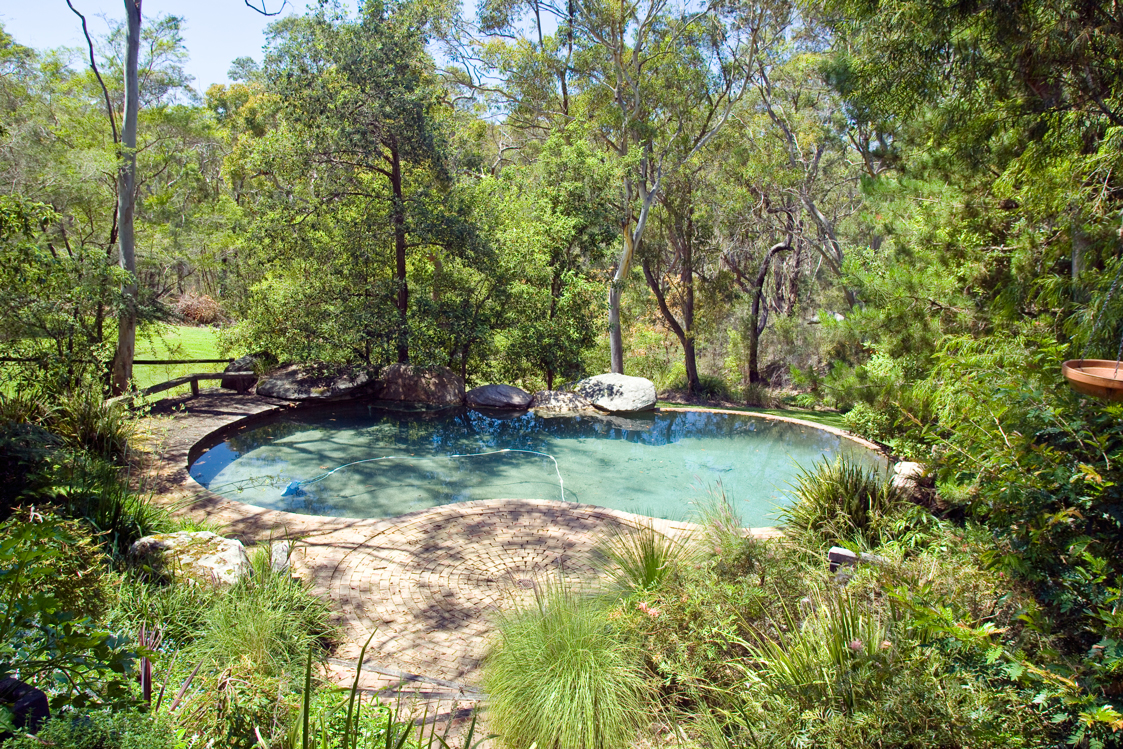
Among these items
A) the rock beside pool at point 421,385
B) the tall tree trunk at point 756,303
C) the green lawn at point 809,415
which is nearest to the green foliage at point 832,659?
the green lawn at point 809,415

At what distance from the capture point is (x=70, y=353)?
7.60 m

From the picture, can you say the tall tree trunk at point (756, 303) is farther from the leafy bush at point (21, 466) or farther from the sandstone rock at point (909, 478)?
the leafy bush at point (21, 466)

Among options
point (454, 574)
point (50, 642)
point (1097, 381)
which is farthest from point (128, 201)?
point (1097, 381)

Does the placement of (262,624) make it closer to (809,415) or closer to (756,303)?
(809,415)

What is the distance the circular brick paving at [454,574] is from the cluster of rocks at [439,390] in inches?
193

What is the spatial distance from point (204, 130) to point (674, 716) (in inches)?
585

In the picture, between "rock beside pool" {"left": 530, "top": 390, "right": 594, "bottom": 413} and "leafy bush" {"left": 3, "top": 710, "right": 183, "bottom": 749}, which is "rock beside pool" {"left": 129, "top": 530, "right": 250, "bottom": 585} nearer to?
"leafy bush" {"left": 3, "top": 710, "right": 183, "bottom": 749}

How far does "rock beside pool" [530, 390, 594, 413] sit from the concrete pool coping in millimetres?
4794

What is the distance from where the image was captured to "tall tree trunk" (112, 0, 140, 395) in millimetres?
7969

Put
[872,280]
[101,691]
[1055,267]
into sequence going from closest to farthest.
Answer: [101,691]
[1055,267]
[872,280]

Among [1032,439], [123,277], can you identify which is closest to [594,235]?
[123,277]

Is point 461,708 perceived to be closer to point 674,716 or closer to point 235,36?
point 674,716

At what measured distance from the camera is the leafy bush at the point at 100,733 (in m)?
1.62

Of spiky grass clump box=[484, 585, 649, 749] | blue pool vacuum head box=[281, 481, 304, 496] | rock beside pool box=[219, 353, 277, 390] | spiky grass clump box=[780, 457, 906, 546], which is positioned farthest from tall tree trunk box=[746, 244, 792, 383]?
spiky grass clump box=[484, 585, 649, 749]
